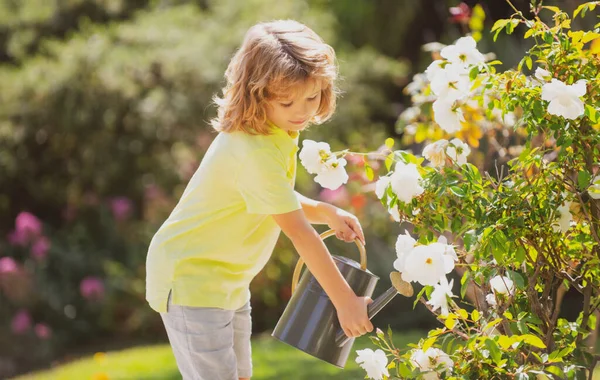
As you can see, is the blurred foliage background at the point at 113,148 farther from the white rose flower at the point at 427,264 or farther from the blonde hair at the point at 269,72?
the white rose flower at the point at 427,264

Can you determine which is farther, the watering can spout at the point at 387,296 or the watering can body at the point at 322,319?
the watering can body at the point at 322,319

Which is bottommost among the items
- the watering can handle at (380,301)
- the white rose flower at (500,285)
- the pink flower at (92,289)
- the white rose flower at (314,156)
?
the pink flower at (92,289)

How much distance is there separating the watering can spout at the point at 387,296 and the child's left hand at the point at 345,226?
0.92ft

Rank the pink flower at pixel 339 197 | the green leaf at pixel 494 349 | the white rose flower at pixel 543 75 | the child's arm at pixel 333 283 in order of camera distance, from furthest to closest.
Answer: the pink flower at pixel 339 197 → the child's arm at pixel 333 283 → the white rose flower at pixel 543 75 → the green leaf at pixel 494 349

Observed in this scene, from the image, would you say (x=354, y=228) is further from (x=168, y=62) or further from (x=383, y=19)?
(x=383, y=19)

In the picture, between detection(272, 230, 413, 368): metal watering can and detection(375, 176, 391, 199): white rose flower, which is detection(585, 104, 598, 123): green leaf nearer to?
detection(375, 176, 391, 199): white rose flower

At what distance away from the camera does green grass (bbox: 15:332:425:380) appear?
443cm

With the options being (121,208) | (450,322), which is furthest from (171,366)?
(450,322)

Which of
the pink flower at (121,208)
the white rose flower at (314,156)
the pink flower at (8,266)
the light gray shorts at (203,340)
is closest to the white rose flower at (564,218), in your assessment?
the white rose flower at (314,156)

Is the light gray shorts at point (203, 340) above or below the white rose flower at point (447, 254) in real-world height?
below

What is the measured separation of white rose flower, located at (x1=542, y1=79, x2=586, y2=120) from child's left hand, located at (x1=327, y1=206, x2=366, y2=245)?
73cm

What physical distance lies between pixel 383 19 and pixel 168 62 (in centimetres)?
223

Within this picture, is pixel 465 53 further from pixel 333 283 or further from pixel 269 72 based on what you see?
pixel 333 283

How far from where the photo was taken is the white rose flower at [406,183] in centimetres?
204
